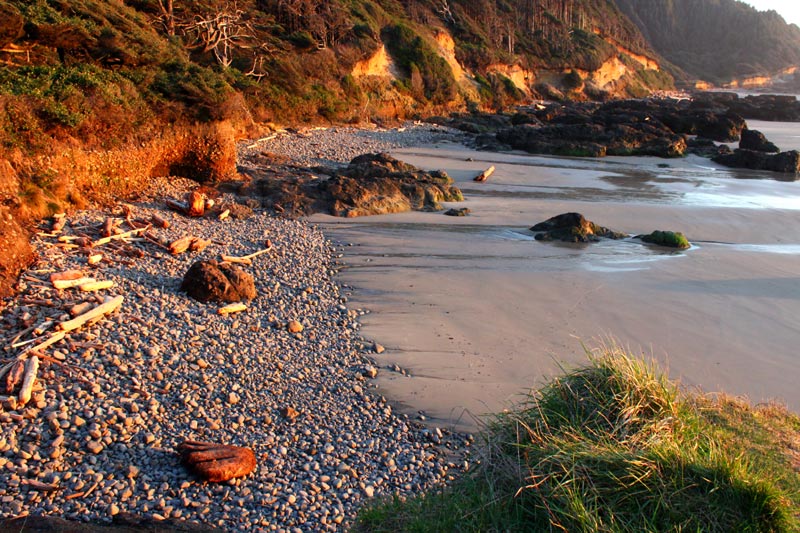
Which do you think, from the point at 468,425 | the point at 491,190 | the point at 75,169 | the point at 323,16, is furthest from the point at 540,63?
the point at 468,425

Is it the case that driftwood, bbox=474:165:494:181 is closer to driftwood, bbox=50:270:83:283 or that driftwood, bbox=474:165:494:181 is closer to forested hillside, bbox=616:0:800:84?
driftwood, bbox=50:270:83:283

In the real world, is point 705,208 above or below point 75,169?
below

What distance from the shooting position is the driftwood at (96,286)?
6.52m

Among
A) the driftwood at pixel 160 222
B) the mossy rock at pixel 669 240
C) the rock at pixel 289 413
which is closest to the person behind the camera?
the rock at pixel 289 413

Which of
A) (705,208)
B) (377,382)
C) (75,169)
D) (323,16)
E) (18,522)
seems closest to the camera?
(18,522)

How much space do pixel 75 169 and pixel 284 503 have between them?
764cm

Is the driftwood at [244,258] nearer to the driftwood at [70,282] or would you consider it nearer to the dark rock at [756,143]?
the driftwood at [70,282]

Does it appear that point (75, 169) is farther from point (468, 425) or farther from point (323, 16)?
point (323, 16)

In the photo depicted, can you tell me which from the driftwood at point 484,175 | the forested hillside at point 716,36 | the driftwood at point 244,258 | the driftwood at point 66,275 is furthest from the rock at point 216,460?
the forested hillside at point 716,36

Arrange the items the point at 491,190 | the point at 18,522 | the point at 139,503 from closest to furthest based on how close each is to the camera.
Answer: the point at 18,522 → the point at 139,503 → the point at 491,190

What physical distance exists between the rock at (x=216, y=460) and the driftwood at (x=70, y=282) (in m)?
2.81

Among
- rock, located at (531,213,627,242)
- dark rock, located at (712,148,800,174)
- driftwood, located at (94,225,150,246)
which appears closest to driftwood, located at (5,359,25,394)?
driftwood, located at (94,225,150,246)

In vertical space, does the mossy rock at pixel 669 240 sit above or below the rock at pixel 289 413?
above

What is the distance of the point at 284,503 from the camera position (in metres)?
4.15
